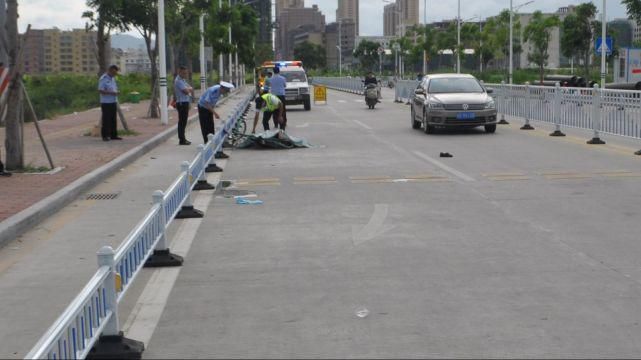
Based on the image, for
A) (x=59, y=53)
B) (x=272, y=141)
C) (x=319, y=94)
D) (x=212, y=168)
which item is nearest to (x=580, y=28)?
(x=319, y=94)

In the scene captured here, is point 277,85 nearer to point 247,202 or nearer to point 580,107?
point 580,107

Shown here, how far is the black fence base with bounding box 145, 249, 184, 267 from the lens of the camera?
836 centimetres

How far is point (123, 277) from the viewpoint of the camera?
601cm

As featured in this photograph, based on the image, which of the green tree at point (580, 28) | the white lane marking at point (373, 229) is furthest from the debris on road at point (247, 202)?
the green tree at point (580, 28)

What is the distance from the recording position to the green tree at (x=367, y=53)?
134 meters

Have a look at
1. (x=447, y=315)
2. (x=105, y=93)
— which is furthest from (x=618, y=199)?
(x=105, y=93)

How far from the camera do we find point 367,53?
13562 centimetres

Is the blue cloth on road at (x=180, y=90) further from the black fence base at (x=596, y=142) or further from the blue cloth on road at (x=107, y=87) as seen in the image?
the black fence base at (x=596, y=142)

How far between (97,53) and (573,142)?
12289 mm

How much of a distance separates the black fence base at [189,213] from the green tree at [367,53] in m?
124

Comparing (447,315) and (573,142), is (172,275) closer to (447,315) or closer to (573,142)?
(447,315)

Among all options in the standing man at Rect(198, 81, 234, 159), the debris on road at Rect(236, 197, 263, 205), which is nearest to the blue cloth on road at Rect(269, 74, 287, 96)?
the standing man at Rect(198, 81, 234, 159)

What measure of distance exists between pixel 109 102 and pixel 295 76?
21.0 metres

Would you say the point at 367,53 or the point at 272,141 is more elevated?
the point at 367,53
